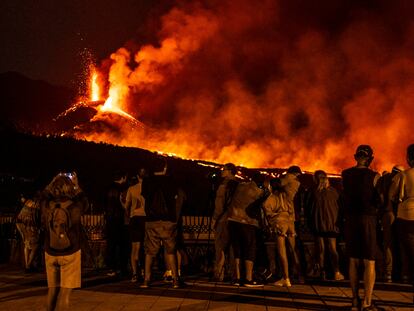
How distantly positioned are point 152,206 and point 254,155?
29506 mm

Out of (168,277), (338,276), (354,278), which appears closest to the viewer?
(354,278)

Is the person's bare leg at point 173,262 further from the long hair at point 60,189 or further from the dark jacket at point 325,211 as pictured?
the long hair at point 60,189

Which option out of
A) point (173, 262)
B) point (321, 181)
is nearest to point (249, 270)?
point (173, 262)

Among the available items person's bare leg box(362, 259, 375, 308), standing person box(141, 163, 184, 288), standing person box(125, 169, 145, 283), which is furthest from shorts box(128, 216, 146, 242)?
person's bare leg box(362, 259, 375, 308)

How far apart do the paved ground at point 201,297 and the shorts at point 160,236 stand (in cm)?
63

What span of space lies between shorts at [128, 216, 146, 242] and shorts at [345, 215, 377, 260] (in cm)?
420

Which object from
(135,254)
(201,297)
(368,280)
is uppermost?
(135,254)

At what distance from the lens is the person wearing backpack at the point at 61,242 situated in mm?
6266

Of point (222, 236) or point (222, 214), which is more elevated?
point (222, 214)

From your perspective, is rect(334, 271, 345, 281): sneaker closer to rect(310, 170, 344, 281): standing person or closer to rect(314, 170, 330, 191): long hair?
rect(310, 170, 344, 281): standing person

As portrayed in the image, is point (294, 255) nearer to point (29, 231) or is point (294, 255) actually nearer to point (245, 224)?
point (245, 224)

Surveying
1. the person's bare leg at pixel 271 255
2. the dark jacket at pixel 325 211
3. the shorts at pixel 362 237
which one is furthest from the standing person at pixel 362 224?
the person's bare leg at pixel 271 255

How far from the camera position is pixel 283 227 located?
9453 mm

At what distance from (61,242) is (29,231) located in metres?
6.09
